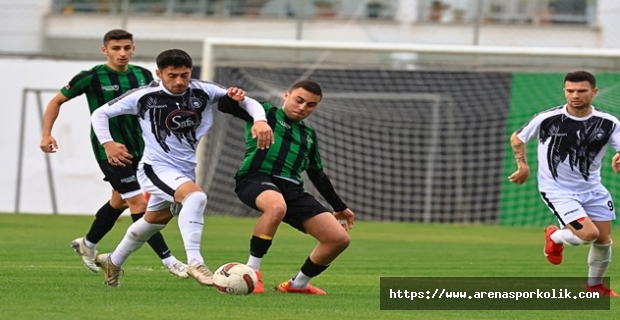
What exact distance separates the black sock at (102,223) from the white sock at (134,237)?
154 cm

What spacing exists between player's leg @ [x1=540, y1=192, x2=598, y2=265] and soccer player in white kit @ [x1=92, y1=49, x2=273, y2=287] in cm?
274

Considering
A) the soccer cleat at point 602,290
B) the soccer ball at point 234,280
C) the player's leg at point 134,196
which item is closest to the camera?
the soccer ball at point 234,280

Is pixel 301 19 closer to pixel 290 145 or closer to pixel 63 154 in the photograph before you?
pixel 63 154

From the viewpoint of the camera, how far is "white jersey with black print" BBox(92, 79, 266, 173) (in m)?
8.27

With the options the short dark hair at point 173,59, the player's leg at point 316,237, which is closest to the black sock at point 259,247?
the player's leg at point 316,237

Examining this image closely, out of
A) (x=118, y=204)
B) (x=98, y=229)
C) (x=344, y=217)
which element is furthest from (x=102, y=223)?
(x=344, y=217)

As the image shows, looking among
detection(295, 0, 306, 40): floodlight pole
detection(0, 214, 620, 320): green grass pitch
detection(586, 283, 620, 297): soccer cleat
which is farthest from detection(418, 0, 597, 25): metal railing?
detection(586, 283, 620, 297): soccer cleat

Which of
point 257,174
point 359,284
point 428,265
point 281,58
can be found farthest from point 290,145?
point 281,58

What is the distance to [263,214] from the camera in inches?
326

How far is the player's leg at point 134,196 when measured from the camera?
30.8ft

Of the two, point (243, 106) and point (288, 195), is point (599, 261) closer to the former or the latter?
point (288, 195)

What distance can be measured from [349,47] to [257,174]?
35.4 ft

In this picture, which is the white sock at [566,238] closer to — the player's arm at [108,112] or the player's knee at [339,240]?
the player's knee at [339,240]

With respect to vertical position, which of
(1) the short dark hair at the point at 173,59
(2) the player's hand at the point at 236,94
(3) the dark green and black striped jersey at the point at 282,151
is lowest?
(3) the dark green and black striped jersey at the point at 282,151
